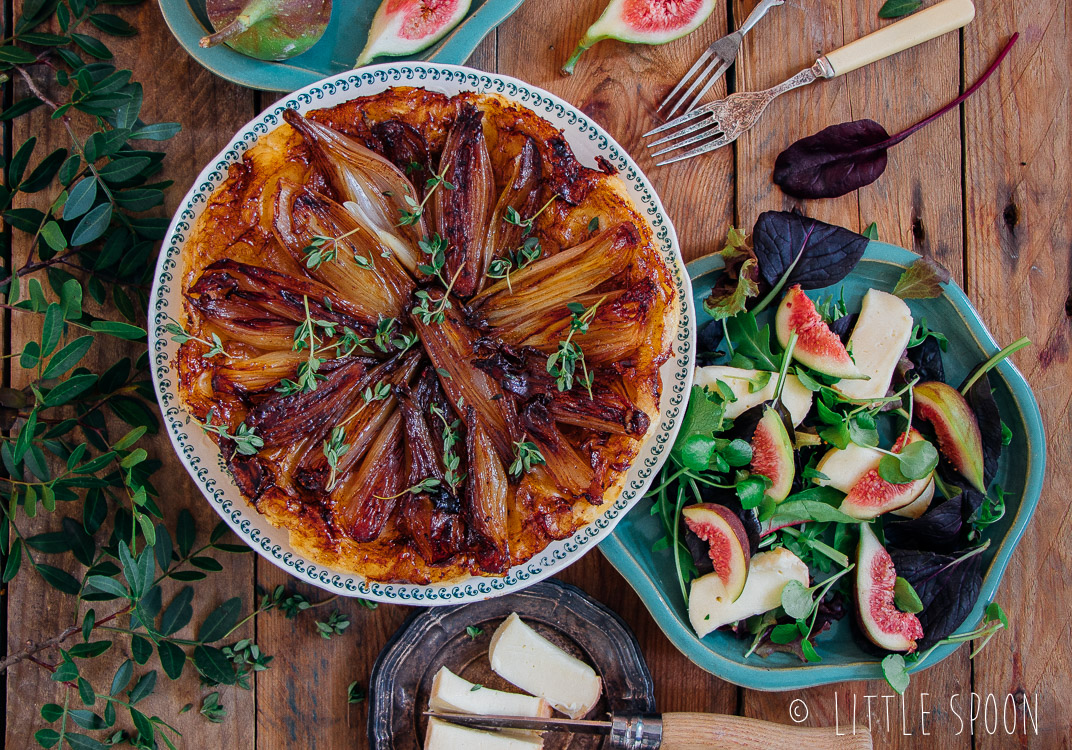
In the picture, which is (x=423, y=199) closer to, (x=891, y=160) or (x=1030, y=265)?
(x=891, y=160)

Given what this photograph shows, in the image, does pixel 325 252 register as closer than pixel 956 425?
Yes

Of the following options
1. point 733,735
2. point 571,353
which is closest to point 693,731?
point 733,735

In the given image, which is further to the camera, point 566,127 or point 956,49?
point 956,49

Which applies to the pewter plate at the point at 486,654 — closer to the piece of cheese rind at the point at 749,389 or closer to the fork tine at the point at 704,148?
A: the piece of cheese rind at the point at 749,389

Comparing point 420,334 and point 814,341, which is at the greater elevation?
→ point 814,341

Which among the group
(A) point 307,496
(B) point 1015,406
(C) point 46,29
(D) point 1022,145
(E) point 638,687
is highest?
(C) point 46,29

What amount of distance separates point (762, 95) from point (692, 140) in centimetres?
34

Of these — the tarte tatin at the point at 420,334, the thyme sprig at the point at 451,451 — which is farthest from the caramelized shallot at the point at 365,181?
the thyme sprig at the point at 451,451

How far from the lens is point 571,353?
7.13ft

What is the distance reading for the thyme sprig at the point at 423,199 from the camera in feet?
7.08

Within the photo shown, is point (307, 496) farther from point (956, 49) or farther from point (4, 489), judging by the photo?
point (956, 49)

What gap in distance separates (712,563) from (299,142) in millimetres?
2045

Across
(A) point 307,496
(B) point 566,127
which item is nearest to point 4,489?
(A) point 307,496

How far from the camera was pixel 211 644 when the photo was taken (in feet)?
10.3
